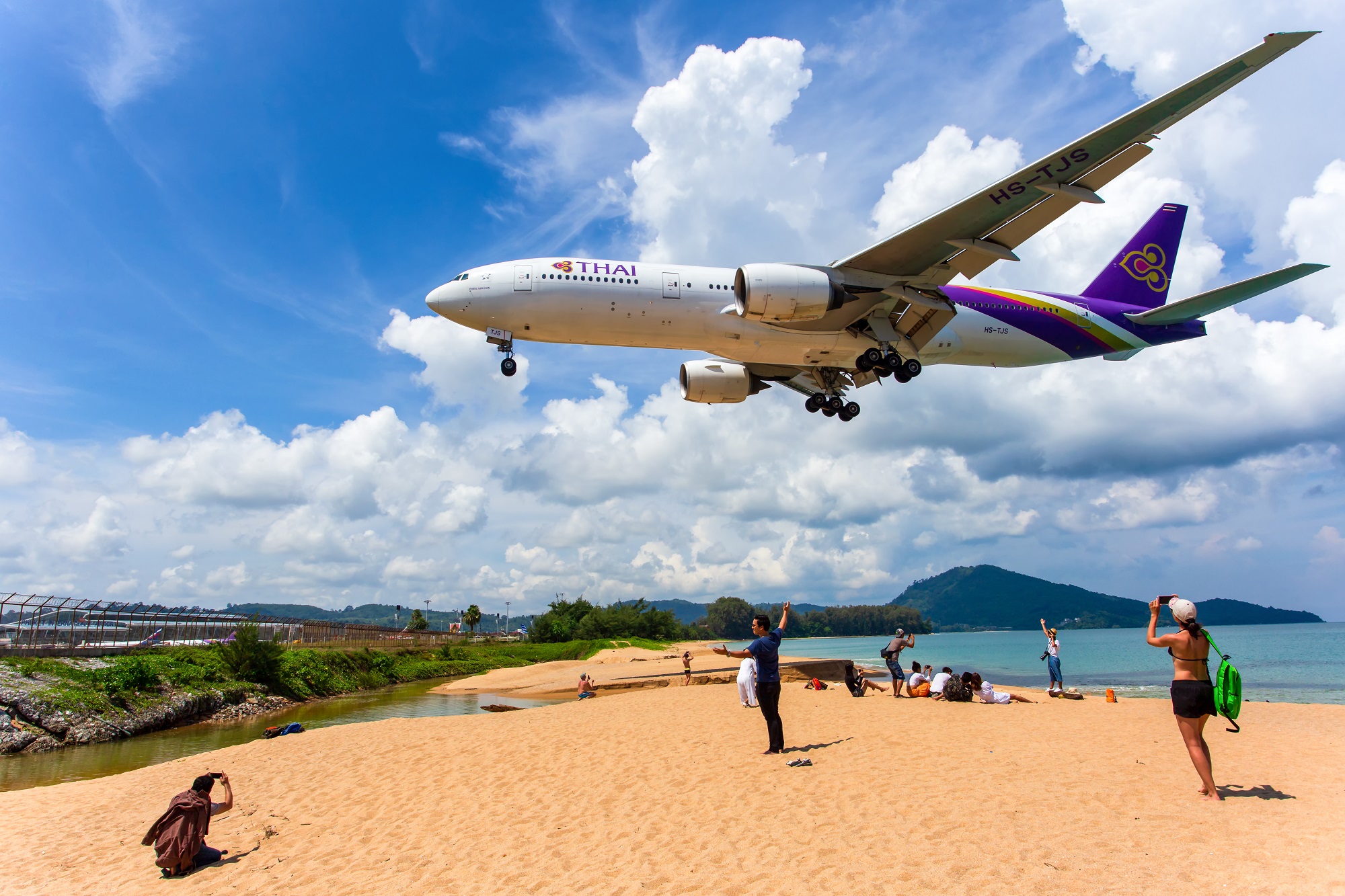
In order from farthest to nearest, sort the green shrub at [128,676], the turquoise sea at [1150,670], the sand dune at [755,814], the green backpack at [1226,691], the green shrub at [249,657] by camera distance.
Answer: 1. the turquoise sea at [1150,670]
2. the green shrub at [249,657]
3. the green shrub at [128,676]
4. the green backpack at [1226,691]
5. the sand dune at [755,814]

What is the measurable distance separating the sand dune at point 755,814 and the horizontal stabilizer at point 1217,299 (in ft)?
35.7

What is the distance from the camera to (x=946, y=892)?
641 cm

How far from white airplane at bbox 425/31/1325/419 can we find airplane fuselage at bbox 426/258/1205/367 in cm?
4

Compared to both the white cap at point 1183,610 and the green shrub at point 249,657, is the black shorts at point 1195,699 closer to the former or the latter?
the white cap at point 1183,610

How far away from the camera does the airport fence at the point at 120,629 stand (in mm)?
27484

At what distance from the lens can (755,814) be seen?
8883 mm

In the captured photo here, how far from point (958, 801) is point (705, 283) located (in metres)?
16.6

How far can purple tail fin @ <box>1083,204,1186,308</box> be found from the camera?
27.5 metres

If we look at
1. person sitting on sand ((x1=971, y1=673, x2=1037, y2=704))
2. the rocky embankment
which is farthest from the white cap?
the rocky embankment

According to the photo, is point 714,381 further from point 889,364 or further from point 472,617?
point 472,617

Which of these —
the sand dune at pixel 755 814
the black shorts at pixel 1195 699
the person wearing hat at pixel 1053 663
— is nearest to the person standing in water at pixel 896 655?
the sand dune at pixel 755 814

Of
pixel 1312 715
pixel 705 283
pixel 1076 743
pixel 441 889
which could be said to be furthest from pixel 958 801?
pixel 705 283

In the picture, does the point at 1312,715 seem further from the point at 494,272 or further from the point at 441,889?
the point at 494,272

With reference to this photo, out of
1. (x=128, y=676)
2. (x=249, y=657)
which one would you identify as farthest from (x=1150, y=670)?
(x=128, y=676)
